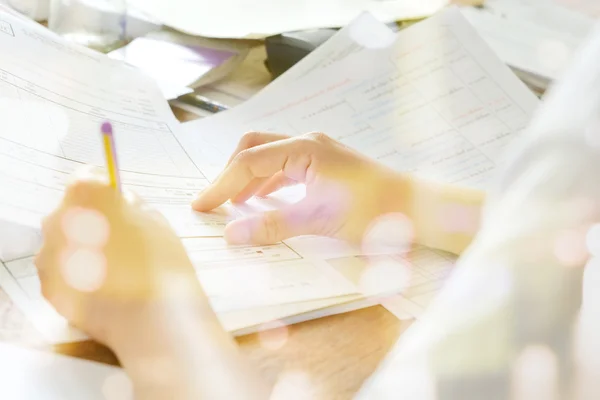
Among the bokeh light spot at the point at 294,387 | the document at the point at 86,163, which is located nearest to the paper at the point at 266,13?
the document at the point at 86,163

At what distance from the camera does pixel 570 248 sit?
0.83ft

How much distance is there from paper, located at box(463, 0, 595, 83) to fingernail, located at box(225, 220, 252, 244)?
1.49 ft

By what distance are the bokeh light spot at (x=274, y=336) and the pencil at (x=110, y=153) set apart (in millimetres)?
128

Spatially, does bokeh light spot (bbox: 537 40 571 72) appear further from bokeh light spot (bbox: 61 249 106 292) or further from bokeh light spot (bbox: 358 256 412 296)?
bokeh light spot (bbox: 61 249 106 292)

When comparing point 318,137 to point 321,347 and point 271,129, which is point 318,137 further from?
point 321,347

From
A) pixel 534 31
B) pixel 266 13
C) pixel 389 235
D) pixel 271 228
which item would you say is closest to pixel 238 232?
pixel 271 228

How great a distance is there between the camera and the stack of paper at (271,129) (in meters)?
0.41

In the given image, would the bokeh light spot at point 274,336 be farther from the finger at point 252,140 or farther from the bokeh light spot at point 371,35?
the bokeh light spot at point 371,35

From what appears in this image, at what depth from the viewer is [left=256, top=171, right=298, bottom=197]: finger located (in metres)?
0.56

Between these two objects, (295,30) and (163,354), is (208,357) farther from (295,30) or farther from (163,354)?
(295,30)

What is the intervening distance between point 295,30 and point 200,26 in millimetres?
139

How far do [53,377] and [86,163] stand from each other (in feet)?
0.67

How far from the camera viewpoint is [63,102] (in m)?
0.55

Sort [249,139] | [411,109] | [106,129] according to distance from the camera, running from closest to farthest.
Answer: [106,129] → [249,139] → [411,109]
